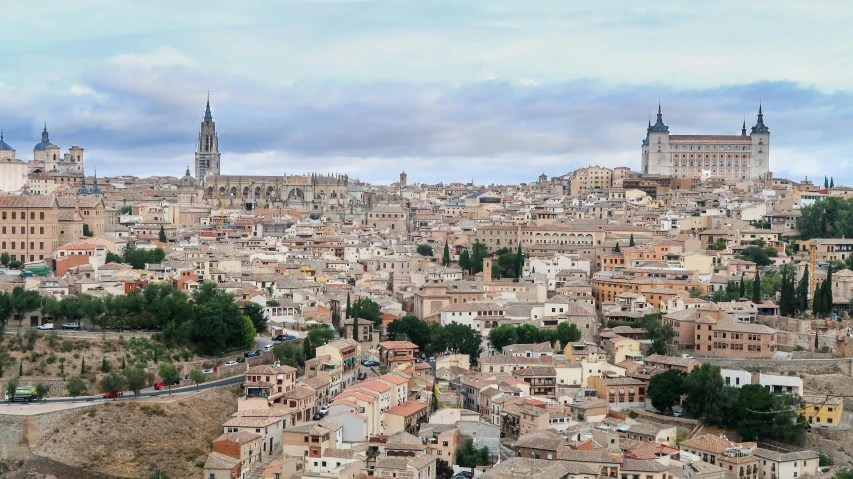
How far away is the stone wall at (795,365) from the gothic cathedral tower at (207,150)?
72.1 m

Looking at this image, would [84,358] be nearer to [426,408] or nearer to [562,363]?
[426,408]

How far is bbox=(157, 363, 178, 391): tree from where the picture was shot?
105ft

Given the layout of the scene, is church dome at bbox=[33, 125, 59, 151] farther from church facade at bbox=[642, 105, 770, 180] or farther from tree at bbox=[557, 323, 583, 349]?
tree at bbox=[557, 323, 583, 349]

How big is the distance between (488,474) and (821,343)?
16037 mm

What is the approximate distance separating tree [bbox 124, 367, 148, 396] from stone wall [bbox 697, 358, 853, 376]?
637 inches

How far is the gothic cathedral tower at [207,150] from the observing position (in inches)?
4093

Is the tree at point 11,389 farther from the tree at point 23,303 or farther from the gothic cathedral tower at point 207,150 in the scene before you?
the gothic cathedral tower at point 207,150

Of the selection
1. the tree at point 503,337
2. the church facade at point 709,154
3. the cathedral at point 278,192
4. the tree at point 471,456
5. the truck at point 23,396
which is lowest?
the tree at point 471,456

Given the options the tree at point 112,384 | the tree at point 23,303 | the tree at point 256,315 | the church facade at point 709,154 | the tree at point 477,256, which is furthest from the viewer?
the church facade at point 709,154

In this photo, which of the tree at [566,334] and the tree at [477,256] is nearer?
the tree at [566,334]

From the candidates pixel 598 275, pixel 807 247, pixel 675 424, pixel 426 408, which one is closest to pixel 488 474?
pixel 426 408

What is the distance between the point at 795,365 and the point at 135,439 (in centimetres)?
1924

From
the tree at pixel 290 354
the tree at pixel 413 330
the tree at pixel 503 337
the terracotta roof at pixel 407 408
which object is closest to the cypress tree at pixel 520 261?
the tree at pixel 413 330

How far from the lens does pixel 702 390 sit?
3341cm
